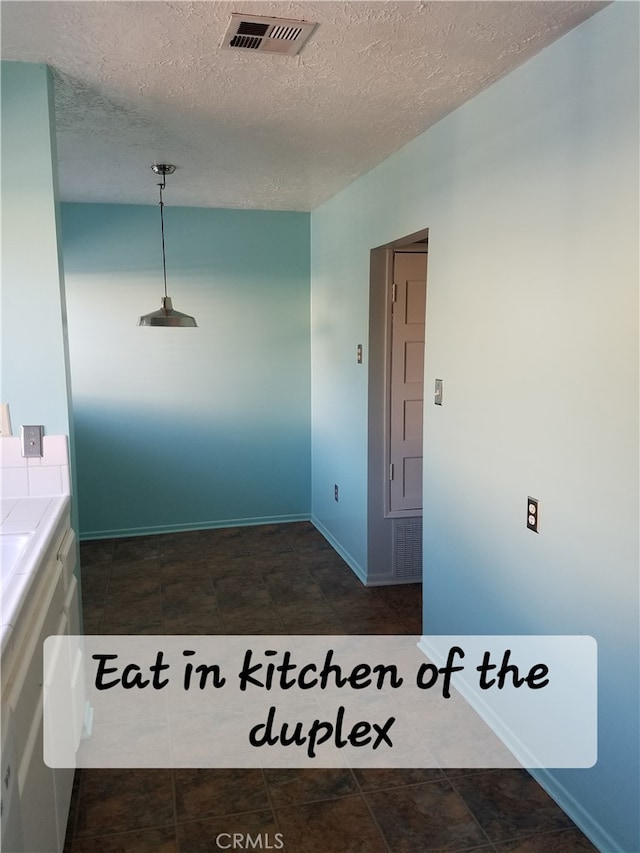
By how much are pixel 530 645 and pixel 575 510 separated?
1.97 feet

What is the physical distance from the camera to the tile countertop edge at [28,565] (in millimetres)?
1436

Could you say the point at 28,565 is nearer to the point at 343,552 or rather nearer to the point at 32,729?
the point at 32,729

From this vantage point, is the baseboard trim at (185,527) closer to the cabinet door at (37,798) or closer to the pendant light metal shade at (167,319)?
the pendant light metal shade at (167,319)

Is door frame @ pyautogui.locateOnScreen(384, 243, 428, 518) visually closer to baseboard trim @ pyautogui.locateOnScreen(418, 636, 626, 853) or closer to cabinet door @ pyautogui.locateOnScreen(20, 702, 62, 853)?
baseboard trim @ pyautogui.locateOnScreen(418, 636, 626, 853)

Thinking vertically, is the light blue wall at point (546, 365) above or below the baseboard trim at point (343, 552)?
above

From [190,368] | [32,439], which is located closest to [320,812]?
[32,439]

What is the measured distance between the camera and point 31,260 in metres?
2.31

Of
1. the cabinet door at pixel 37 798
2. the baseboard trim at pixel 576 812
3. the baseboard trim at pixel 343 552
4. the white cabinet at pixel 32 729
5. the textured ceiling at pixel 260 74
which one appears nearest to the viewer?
the white cabinet at pixel 32 729

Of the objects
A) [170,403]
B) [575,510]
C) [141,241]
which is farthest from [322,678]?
[141,241]

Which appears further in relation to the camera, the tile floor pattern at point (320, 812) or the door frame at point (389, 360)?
the door frame at point (389, 360)

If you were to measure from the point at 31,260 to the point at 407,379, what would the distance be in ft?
7.51

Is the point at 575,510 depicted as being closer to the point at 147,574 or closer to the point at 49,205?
the point at 49,205

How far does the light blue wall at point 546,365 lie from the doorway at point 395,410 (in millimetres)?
578

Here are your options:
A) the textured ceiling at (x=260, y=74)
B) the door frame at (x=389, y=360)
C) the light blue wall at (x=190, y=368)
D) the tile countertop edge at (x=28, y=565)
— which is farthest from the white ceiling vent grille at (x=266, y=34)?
the light blue wall at (x=190, y=368)
